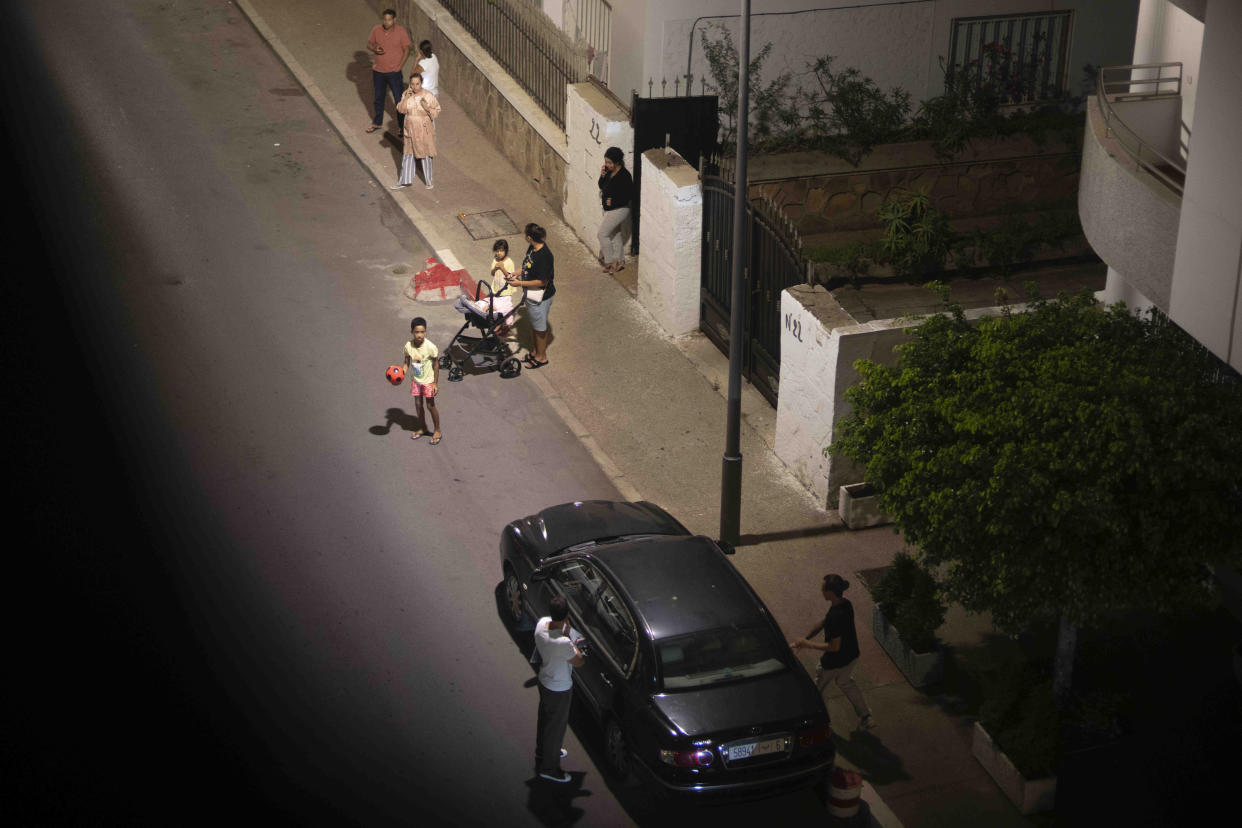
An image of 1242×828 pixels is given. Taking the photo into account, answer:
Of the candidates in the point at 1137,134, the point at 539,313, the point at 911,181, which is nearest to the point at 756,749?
the point at 1137,134

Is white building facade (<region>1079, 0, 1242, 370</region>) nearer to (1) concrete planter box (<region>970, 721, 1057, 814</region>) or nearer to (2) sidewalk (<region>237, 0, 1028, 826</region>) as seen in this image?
(2) sidewalk (<region>237, 0, 1028, 826</region>)

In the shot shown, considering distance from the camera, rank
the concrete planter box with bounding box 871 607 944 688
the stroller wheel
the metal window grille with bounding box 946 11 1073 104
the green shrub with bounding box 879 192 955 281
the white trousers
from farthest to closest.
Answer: the metal window grille with bounding box 946 11 1073 104, the green shrub with bounding box 879 192 955 281, the white trousers, the stroller wheel, the concrete planter box with bounding box 871 607 944 688

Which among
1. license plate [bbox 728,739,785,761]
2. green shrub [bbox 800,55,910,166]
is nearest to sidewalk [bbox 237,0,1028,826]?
license plate [bbox 728,739,785,761]

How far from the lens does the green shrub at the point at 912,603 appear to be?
13297 mm

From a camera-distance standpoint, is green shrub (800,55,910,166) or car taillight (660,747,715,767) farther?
green shrub (800,55,910,166)

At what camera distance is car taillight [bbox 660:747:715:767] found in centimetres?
1130

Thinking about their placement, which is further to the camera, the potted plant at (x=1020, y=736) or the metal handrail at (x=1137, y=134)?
the metal handrail at (x=1137, y=134)

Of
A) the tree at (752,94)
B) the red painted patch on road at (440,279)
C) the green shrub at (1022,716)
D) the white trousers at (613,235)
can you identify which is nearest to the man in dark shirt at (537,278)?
the red painted patch on road at (440,279)

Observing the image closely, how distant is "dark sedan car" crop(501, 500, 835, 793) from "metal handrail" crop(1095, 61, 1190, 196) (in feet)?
18.2

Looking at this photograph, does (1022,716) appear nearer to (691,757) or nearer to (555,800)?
(691,757)

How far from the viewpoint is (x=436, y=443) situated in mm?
16875

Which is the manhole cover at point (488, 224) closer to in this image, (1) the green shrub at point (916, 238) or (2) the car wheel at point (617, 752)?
(1) the green shrub at point (916, 238)

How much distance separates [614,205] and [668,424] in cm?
388

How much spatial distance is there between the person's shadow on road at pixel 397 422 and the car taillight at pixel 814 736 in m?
6.87
